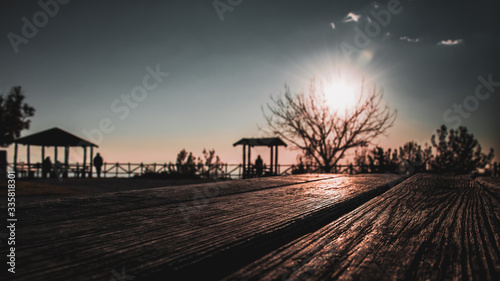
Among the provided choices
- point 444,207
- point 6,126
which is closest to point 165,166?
point 6,126

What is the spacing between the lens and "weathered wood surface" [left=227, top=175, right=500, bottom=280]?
15.6 inches

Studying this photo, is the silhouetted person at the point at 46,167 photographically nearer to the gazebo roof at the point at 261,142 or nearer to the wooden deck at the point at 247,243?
the gazebo roof at the point at 261,142

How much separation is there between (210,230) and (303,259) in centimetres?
21

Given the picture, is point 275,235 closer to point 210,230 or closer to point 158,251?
point 210,230

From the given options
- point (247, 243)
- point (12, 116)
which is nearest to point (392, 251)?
point (247, 243)

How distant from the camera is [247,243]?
515 mm

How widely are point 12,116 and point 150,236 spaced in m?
48.1

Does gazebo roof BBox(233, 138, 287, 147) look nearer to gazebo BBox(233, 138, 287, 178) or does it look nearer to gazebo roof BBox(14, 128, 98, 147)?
gazebo BBox(233, 138, 287, 178)

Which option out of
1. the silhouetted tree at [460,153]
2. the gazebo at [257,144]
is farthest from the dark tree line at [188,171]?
the silhouetted tree at [460,153]

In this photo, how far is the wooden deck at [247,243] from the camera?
0.39 m

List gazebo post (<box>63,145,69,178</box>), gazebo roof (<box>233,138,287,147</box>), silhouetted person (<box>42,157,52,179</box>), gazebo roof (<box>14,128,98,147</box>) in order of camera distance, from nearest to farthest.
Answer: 1. gazebo roof (<box>233,138,287,147</box>)
2. gazebo roof (<box>14,128,98,147</box>)
3. silhouetted person (<box>42,157,52,179</box>)
4. gazebo post (<box>63,145,69,178</box>)

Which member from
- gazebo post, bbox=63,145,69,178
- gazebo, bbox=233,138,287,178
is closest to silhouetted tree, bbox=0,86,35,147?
gazebo post, bbox=63,145,69,178

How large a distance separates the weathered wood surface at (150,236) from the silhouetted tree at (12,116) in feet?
154

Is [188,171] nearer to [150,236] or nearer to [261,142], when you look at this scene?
[261,142]
